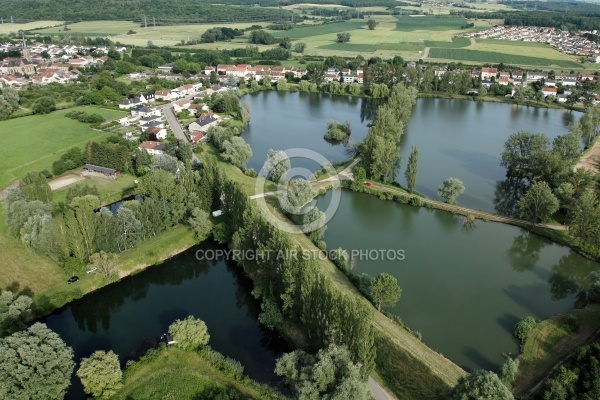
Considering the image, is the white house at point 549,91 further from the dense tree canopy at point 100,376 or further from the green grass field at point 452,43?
the dense tree canopy at point 100,376

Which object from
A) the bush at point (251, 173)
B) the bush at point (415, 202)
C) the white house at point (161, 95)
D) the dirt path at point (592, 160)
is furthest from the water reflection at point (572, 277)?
the white house at point (161, 95)

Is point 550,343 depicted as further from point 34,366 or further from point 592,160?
point 592,160

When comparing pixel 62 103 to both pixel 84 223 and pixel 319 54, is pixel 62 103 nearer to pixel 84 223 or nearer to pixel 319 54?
pixel 84 223

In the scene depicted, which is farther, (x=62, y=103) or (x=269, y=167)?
(x=62, y=103)

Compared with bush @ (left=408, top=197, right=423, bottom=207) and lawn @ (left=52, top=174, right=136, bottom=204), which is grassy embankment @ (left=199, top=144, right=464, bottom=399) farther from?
lawn @ (left=52, top=174, right=136, bottom=204)

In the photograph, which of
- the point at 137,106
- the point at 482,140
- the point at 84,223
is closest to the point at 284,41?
A: the point at 137,106

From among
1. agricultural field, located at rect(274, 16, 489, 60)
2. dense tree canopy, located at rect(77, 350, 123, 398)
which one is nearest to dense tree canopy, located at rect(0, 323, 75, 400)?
dense tree canopy, located at rect(77, 350, 123, 398)
